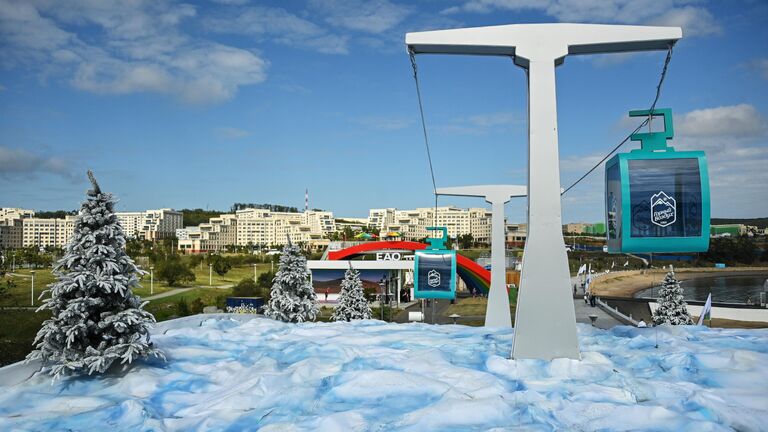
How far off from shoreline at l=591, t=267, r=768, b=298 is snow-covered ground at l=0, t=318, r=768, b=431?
6196cm

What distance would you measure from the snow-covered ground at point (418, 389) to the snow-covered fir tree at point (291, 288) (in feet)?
39.1

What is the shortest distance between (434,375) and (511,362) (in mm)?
1216

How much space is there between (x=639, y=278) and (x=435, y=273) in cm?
9842

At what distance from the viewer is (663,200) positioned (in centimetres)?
752

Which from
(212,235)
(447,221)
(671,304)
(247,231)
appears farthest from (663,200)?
(447,221)

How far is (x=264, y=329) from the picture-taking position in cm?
1059

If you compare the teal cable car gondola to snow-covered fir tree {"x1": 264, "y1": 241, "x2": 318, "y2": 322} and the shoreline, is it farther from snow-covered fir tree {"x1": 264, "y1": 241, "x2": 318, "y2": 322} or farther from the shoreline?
the shoreline

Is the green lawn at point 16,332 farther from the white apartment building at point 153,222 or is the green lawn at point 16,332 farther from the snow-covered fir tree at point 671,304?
the white apartment building at point 153,222

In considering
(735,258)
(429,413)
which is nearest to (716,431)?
(429,413)

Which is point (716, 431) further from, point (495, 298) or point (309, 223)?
point (309, 223)

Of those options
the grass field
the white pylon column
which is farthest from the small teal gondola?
the grass field

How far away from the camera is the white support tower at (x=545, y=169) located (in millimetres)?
8031

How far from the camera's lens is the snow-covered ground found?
5.67 m

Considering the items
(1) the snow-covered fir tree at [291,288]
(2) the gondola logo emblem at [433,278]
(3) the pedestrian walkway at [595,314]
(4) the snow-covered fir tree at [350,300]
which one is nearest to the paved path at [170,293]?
(4) the snow-covered fir tree at [350,300]
